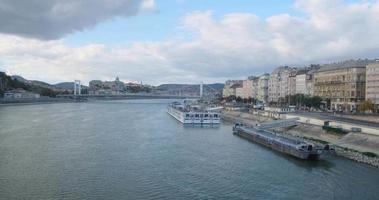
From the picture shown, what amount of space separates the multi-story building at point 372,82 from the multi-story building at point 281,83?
61.3 ft

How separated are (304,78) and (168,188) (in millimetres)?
43759

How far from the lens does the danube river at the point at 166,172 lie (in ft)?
44.1

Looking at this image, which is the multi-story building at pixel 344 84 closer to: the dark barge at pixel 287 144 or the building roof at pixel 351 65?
the building roof at pixel 351 65

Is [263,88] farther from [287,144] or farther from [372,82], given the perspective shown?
[287,144]

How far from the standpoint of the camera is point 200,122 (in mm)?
36531

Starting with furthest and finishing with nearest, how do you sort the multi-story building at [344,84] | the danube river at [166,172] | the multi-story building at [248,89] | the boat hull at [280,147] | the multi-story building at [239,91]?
the multi-story building at [239,91], the multi-story building at [248,89], the multi-story building at [344,84], the boat hull at [280,147], the danube river at [166,172]

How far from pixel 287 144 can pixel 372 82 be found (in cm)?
2161

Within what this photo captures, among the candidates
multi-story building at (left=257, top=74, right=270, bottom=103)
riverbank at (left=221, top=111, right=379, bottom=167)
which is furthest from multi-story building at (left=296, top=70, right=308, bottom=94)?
riverbank at (left=221, top=111, right=379, bottom=167)

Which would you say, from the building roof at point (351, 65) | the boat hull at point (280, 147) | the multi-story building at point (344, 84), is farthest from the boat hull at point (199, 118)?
the building roof at point (351, 65)

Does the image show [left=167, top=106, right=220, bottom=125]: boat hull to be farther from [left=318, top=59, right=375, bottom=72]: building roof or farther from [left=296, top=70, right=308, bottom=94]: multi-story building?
[left=296, top=70, right=308, bottom=94]: multi-story building

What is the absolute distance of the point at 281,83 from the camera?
209 ft

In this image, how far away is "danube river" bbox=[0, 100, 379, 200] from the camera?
1343cm

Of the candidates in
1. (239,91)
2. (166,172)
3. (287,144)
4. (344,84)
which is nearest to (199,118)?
(344,84)

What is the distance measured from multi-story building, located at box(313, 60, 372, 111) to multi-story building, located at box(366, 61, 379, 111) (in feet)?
5.48
